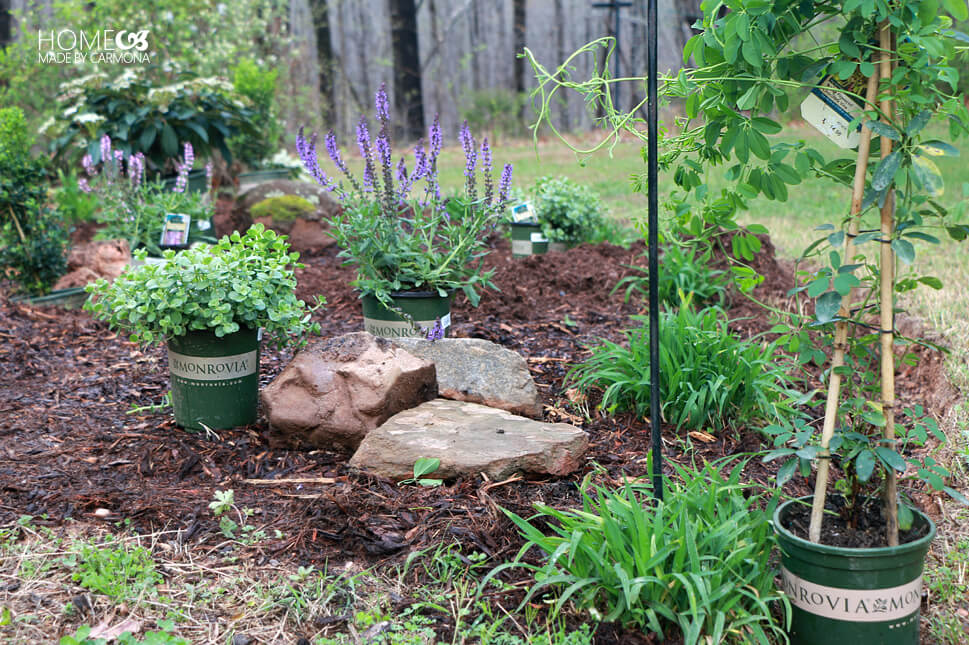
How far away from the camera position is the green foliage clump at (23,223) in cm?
526

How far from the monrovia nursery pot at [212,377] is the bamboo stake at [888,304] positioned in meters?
2.11

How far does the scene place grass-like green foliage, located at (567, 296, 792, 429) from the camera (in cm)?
308

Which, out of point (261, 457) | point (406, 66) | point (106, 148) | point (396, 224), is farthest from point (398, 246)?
point (406, 66)

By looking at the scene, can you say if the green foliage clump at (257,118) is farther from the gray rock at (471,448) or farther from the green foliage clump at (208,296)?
the gray rock at (471,448)

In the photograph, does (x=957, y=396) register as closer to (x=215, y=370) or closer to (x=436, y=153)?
(x=436, y=153)

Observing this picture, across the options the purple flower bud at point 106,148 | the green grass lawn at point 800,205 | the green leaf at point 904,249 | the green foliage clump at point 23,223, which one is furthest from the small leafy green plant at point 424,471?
the purple flower bud at point 106,148

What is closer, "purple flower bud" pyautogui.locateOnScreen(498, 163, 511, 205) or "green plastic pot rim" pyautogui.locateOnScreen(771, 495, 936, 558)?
"green plastic pot rim" pyautogui.locateOnScreen(771, 495, 936, 558)

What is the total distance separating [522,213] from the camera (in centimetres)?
587

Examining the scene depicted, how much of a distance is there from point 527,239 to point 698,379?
301cm

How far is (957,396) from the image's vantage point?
3.37 meters

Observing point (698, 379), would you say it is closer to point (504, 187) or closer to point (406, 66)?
point (504, 187)

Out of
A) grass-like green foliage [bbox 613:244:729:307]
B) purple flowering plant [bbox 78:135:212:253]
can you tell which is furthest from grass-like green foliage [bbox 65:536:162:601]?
purple flowering plant [bbox 78:135:212:253]

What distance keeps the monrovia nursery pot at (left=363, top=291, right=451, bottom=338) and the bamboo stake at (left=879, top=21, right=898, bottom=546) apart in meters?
2.08

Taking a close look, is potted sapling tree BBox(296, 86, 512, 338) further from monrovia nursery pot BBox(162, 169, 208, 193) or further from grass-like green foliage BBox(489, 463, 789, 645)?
monrovia nursery pot BBox(162, 169, 208, 193)
